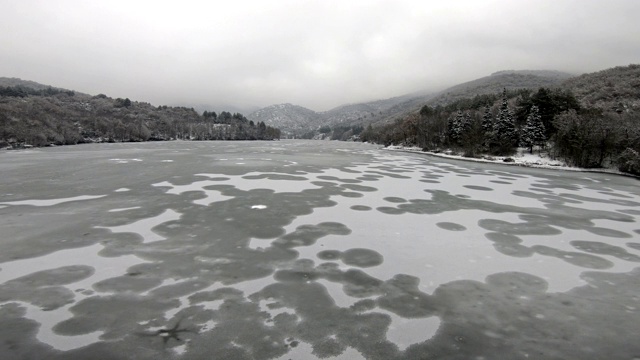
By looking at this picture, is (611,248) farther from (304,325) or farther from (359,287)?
(304,325)

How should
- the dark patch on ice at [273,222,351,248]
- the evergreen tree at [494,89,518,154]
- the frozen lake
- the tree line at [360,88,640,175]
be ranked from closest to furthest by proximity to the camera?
the frozen lake → the dark patch on ice at [273,222,351,248] → the tree line at [360,88,640,175] → the evergreen tree at [494,89,518,154]

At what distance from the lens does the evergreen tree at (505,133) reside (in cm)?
6047

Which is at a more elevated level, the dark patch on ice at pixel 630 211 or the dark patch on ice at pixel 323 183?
the dark patch on ice at pixel 323 183

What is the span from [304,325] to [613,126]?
57.9 metres

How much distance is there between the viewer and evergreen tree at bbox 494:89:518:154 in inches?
2381

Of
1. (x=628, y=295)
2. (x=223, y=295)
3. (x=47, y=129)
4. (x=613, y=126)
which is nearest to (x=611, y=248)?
(x=628, y=295)

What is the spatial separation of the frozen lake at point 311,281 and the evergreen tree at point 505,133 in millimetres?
49049

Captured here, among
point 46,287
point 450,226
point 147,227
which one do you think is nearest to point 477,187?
point 450,226

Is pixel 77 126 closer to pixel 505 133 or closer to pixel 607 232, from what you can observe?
pixel 505 133

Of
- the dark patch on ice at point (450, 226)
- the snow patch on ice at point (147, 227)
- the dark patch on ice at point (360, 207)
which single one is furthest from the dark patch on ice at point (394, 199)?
the snow patch on ice at point (147, 227)

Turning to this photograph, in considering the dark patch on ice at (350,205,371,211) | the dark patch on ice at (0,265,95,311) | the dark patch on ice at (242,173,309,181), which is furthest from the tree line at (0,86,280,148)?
the dark patch on ice at (350,205,371,211)

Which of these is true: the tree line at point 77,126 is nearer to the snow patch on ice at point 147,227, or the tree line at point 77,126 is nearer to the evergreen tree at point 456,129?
the snow patch on ice at point 147,227

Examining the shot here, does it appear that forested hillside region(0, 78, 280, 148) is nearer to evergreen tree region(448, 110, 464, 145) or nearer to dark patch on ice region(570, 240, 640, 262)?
evergreen tree region(448, 110, 464, 145)

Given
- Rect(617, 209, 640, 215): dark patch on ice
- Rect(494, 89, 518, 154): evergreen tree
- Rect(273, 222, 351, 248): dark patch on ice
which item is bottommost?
Rect(617, 209, 640, 215): dark patch on ice
